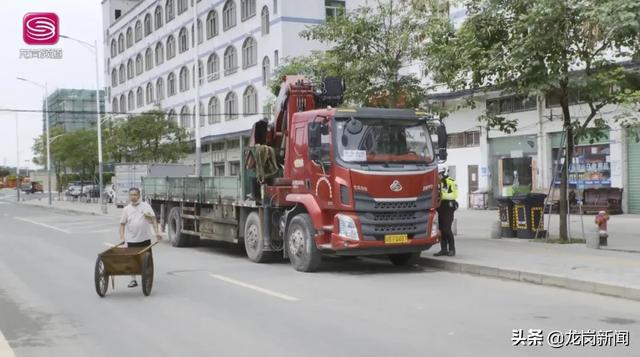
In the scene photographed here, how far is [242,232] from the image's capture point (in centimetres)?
1495

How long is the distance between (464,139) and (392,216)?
22.8 m

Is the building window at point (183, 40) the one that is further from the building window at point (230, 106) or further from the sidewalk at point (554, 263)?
the sidewalk at point (554, 263)

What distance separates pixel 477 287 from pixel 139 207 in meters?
5.29

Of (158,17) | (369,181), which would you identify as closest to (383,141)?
(369,181)

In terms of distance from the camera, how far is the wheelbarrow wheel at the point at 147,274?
33.5 ft

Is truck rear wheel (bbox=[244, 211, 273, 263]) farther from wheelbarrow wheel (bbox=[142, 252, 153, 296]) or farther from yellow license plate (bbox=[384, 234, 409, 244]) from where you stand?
wheelbarrow wheel (bbox=[142, 252, 153, 296])

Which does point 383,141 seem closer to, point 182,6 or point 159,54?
point 182,6

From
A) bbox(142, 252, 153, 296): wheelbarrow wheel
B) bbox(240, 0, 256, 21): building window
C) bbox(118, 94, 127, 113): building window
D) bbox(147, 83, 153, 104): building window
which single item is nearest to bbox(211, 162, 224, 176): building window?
bbox(240, 0, 256, 21): building window

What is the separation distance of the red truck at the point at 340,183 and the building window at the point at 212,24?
3808cm

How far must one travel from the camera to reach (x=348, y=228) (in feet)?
39.5

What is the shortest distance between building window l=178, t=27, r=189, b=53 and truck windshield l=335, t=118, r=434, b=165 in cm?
4571

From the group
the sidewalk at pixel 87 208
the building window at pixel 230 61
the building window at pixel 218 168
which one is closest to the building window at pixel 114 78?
the sidewalk at pixel 87 208

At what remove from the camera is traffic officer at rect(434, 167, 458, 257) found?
14.0 metres

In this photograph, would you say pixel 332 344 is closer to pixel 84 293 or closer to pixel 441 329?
pixel 441 329
